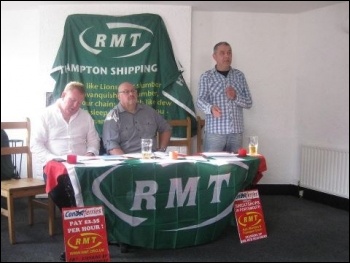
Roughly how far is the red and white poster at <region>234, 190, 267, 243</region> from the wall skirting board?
0.95 metres

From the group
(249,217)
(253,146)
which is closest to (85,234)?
(249,217)

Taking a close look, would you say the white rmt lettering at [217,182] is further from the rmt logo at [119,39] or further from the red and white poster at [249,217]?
the rmt logo at [119,39]

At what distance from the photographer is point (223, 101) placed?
123 inches

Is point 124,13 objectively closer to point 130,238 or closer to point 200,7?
point 200,7

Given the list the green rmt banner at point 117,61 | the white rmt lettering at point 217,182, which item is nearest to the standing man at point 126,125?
the white rmt lettering at point 217,182

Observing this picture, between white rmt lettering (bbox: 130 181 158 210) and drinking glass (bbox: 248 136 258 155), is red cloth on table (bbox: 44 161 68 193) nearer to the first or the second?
white rmt lettering (bbox: 130 181 158 210)

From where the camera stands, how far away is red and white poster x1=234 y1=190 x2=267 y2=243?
2.48m

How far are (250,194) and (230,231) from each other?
356 mm

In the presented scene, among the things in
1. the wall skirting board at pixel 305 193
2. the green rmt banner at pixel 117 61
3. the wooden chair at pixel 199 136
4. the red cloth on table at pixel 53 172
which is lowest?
the wall skirting board at pixel 305 193

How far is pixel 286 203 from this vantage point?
11.8 ft

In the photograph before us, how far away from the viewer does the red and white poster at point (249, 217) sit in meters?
2.48

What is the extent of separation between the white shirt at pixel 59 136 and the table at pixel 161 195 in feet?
1.46

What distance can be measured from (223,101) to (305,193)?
4.56ft

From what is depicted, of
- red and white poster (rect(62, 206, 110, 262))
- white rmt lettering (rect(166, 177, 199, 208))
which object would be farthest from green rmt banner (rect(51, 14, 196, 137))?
red and white poster (rect(62, 206, 110, 262))
